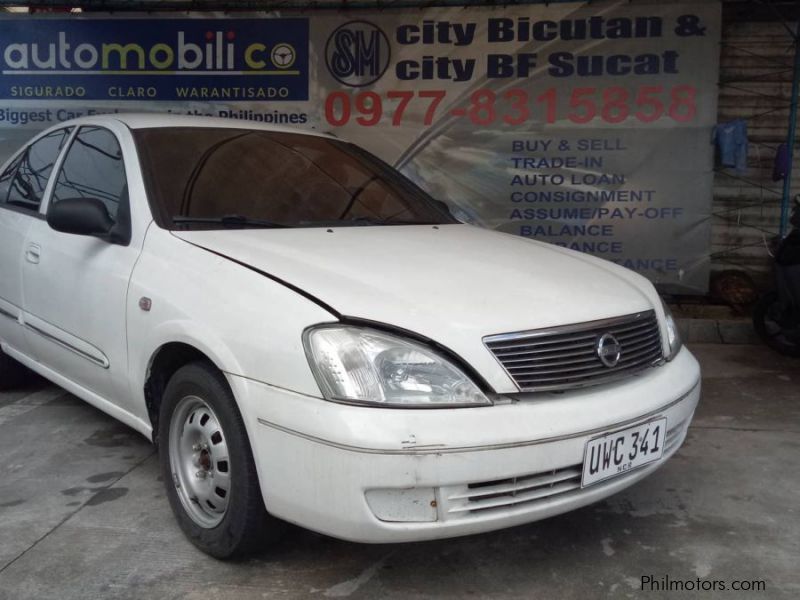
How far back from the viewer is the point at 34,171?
13.0 ft

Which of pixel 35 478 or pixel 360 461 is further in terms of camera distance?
pixel 35 478

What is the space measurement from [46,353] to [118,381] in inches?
31.1

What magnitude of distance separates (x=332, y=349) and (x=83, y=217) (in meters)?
1.31

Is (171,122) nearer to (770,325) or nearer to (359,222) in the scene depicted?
(359,222)

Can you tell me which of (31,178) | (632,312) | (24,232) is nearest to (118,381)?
(24,232)

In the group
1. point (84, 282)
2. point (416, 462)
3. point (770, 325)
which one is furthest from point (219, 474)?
point (770, 325)

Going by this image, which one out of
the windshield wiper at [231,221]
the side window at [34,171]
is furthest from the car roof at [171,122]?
the windshield wiper at [231,221]

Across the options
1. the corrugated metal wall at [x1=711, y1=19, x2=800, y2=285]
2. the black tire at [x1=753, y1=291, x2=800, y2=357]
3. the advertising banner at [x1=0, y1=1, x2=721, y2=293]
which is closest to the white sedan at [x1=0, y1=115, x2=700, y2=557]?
the black tire at [x1=753, y1=291, x2=800, y2=357]

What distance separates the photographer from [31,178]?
3967 millimetres

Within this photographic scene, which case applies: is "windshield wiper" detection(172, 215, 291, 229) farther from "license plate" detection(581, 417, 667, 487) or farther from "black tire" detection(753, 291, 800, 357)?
"black tire" detection(753, 291, 800, 357)

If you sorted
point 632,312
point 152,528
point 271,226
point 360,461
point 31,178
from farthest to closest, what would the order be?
point 31,178, point 271,226, point 152,528, point 632,312, point 360,461

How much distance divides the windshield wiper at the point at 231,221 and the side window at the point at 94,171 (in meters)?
0.32

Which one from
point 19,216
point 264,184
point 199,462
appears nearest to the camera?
point 199,462

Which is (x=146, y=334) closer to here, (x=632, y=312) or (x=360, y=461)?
(x=360, y=461)
